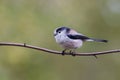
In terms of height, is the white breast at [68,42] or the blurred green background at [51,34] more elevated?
the blurred green background at [51,34]

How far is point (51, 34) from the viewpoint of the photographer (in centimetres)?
574

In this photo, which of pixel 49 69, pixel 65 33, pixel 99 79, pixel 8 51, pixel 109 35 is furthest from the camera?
pixel 109 35

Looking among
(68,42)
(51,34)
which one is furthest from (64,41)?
(51,34)

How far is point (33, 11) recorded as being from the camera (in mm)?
5844

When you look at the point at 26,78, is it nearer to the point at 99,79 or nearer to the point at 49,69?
the point at 49,69

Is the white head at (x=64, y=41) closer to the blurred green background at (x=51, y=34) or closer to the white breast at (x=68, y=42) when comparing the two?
the white breast at (x=68, y=42)

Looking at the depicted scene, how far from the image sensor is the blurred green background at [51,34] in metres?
5.53

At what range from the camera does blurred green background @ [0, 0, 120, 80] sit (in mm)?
5527

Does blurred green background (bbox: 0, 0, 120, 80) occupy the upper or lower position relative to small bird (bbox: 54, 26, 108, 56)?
upper

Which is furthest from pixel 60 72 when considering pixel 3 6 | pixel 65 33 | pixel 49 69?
pixel 65 33

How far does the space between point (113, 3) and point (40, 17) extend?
1559mm

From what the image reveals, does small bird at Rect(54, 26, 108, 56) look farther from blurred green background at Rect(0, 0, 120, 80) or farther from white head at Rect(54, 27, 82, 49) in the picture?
blurred green background at Rect(0, 0, 120, 80)

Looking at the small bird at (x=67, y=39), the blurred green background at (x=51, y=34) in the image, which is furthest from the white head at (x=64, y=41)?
the blurred green background at (x=51, y=34)

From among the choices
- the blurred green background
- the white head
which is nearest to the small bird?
the white head
